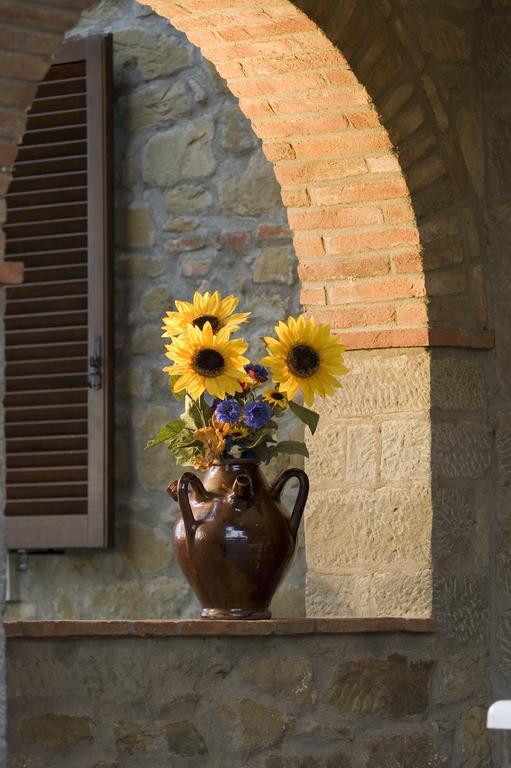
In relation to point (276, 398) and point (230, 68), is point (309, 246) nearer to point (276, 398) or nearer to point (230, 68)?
point (230, 68)

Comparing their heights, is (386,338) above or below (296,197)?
below

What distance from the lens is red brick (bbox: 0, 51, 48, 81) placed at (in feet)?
8.07

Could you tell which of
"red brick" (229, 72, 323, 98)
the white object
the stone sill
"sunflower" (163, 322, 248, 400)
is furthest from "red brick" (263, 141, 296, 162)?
the white object

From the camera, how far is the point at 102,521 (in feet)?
14.2

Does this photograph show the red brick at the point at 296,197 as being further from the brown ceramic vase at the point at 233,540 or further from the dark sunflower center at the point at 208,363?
the brown ceramic vase at the point at 233,540

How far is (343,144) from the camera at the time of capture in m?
3.68

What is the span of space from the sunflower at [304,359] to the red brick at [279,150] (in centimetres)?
61

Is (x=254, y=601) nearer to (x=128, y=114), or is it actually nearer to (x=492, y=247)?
(x=492, y=247)

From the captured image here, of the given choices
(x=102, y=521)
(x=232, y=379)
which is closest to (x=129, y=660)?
(x=232, y=379)

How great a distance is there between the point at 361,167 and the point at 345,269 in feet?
0.87

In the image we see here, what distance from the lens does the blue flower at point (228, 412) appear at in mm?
3241

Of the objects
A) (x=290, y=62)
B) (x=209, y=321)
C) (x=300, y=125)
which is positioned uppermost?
(x=290, y=62)

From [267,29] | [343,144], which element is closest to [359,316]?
[343,144]

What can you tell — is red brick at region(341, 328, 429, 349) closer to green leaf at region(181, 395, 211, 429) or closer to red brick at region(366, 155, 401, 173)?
red brick at region(366, 155, 401, 173)
